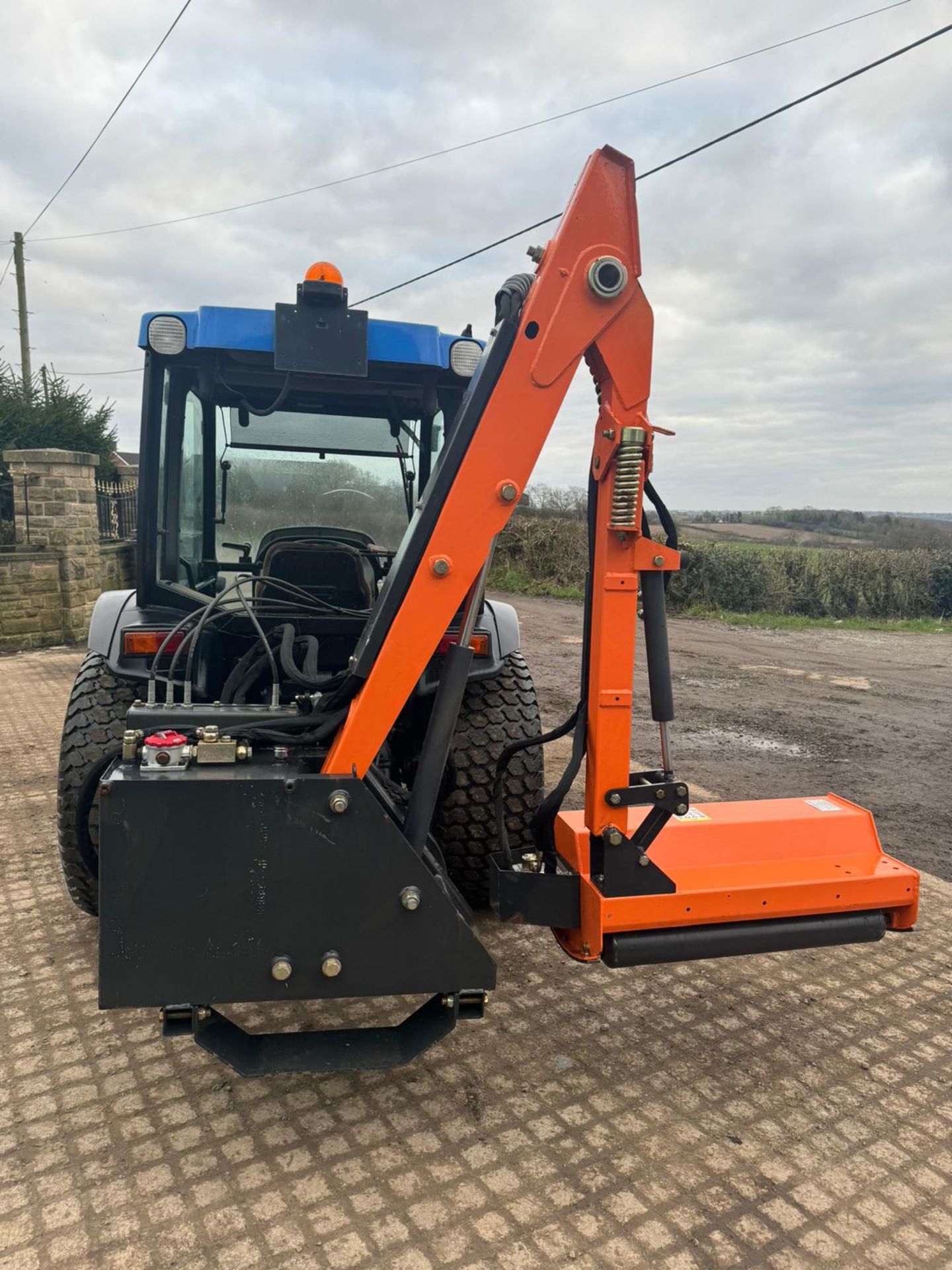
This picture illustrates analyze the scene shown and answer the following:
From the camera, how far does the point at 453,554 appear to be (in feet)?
6.93

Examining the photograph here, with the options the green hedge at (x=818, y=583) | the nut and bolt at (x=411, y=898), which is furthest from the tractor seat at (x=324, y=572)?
the green hedge at (x=818, y=583)

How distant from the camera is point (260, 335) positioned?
9.50ft

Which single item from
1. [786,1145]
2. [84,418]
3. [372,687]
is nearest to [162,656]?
[372,687]

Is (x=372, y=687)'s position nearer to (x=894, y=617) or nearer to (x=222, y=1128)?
(x=222, y=1128)

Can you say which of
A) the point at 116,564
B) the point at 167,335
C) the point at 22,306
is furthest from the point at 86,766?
the point at 22,306

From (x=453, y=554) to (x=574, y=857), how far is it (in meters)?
0.92

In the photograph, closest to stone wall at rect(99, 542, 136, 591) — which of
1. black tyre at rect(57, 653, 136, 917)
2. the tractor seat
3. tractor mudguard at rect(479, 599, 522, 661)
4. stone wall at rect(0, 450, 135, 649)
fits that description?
stone wall at rect(0, 450, 135, 649)

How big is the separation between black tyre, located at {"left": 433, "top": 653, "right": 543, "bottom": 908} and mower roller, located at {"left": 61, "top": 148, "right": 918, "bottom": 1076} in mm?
235

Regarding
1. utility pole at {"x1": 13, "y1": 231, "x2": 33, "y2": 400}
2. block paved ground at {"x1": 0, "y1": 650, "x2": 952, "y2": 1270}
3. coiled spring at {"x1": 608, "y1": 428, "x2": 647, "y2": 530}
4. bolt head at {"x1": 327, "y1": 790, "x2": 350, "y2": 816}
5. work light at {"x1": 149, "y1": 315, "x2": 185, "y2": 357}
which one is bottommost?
block paved ground at {"x1": 0, "y1": 650, "x2": 952, "y2": 1270}

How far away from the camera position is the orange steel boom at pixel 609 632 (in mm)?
2088

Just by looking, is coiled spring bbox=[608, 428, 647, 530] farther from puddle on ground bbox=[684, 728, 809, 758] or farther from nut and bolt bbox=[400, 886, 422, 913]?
puddle on ground bbox=[684, 728, 809, 758]

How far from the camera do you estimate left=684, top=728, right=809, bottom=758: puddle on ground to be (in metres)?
6.55

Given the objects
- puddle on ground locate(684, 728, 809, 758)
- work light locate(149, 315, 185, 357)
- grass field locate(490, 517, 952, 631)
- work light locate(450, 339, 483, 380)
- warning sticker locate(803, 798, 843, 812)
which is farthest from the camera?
grass field locate(490, 517, 952, 631)

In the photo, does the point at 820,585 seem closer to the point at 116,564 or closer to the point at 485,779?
the point at 116,564
